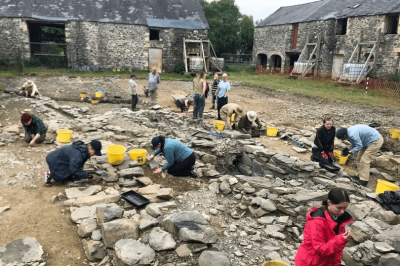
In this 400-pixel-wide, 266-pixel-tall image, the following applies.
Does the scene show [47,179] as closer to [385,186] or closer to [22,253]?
[22,253]

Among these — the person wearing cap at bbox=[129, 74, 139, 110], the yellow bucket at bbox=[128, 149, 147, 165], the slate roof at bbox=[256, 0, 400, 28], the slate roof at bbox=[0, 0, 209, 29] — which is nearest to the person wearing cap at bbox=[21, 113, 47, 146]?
the yellow bucket at bbox=[128, 149, 147, 165]

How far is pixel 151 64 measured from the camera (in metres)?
24.3

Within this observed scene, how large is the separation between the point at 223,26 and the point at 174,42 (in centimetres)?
1575

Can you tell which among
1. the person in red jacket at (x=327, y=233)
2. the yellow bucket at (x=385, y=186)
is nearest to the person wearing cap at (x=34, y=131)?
the person in red jacket at (x=327, y=233)

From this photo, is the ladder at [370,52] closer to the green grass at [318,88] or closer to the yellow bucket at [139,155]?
the green grass at [318,88]

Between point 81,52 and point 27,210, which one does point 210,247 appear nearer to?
point 27,210

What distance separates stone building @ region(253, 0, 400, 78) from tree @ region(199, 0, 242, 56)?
670 centimetres

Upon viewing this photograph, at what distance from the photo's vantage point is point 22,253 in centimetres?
366

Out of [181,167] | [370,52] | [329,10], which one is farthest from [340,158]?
[329,10]

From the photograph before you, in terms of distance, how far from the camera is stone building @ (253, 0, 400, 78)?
66.7 feet

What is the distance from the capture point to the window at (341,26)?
77.6 ft

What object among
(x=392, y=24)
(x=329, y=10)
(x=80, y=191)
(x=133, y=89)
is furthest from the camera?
(x=329, y=10)

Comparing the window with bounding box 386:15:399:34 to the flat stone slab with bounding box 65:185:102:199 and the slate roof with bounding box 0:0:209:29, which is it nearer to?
the slate roof with bounding box 0:0:209:29

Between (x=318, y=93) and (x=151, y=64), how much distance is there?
13.1m
